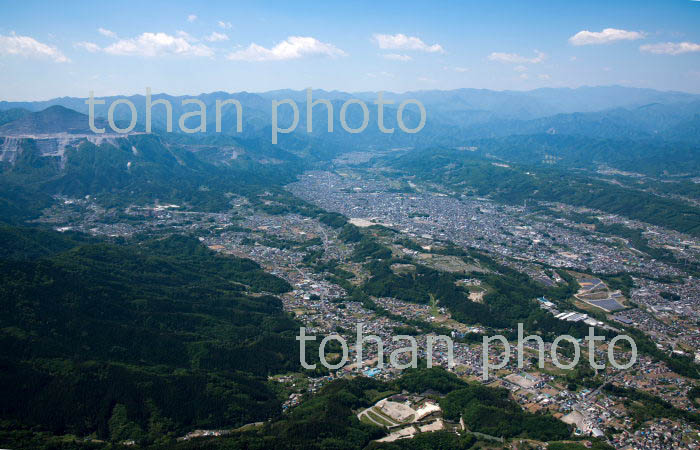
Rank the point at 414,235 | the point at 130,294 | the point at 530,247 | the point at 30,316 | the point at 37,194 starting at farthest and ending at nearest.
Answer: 1. the point at 37,194
2. the point at 414,235
3. the point at 530,247
4. the point at 130,294
5. the point at 30,316

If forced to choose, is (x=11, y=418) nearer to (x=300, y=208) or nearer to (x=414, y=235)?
(x=414, y=235)

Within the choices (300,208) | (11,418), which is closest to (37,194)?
(300,208)

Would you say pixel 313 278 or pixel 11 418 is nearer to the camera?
pixel 11 418

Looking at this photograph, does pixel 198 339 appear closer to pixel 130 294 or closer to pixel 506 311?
pixel 130 294

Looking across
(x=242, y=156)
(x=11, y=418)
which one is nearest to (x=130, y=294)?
(x=11, y=418)

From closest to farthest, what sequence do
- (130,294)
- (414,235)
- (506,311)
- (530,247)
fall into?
(130,294) → (506,311) → (530,247) → (414,235)

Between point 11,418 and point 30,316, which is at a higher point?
point 30,316

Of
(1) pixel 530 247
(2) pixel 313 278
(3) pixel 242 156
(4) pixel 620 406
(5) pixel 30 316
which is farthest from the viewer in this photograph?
(3) pixel 242 156

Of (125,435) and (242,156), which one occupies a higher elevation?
(242,156)

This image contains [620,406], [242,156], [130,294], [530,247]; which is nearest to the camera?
[620,406]
